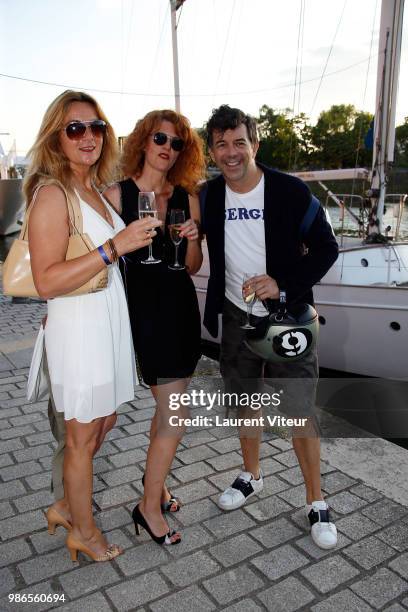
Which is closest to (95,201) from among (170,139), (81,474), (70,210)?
(70,210)

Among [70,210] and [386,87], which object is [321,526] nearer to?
[70,210]

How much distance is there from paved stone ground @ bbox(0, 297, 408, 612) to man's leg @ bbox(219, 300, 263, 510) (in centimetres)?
8

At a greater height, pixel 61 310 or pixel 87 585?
pixel 61 310

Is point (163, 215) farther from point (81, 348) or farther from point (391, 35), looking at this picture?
point (391, 35)

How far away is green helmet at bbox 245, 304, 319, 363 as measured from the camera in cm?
275

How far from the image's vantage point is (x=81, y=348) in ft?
7.71

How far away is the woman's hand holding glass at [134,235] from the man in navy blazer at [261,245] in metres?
0.73

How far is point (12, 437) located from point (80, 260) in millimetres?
2368

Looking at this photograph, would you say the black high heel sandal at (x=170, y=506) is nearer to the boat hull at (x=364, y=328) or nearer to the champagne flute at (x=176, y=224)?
the champagne flute at (x=176, y=224)

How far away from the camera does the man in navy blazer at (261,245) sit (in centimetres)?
279

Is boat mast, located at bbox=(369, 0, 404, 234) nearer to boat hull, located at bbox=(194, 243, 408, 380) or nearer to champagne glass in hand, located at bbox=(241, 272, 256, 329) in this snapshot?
boat hull, located at bbox=(194, 243, 408, 380)

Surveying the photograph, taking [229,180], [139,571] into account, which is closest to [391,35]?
[229,180]

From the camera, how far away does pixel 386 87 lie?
27.0 feet

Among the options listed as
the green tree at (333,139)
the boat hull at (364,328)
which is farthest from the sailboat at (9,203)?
the green tree at (333,139)
